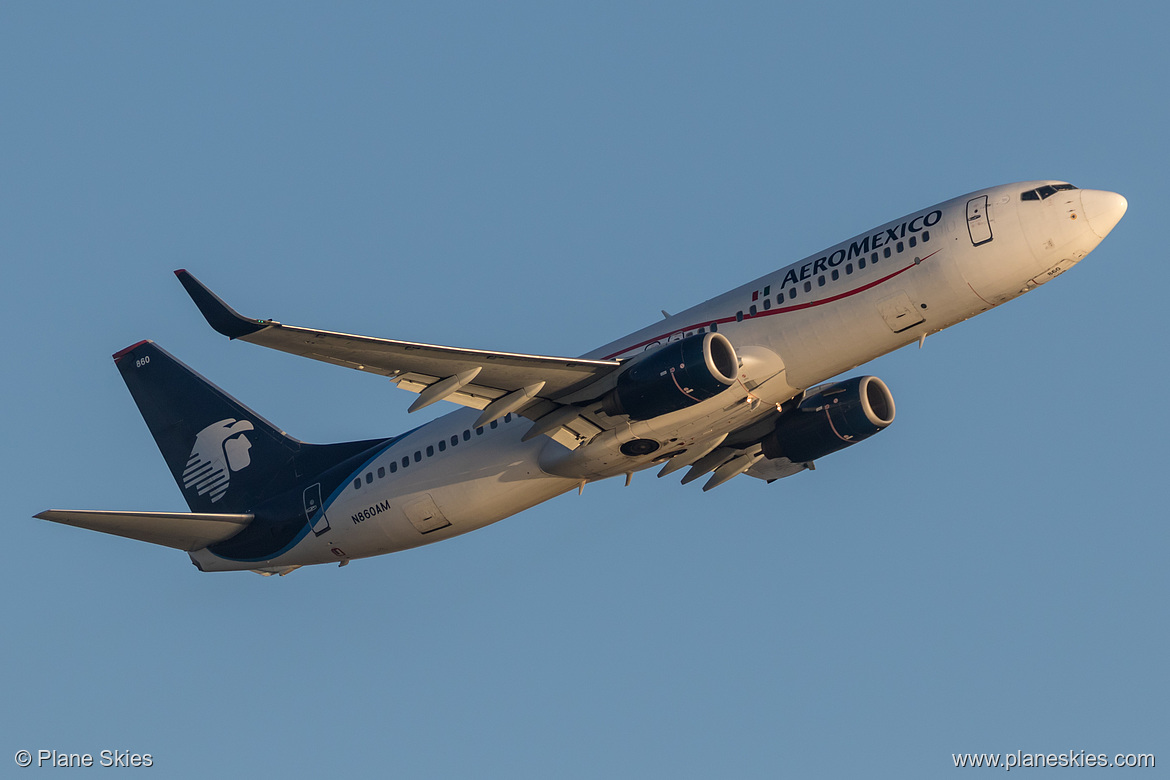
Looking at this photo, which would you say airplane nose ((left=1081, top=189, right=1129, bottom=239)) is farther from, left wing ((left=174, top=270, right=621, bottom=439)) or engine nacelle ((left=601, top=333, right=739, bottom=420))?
left wing ((left=174, top=270, right=621, bottom=439))

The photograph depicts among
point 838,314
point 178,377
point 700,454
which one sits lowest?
point 700,454

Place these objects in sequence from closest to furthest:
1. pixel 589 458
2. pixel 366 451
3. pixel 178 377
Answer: pixel 589 458 < pixel 366 451 < pixel 178 377

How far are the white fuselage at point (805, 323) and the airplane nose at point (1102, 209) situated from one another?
0.05 meters

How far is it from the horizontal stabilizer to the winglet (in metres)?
8.11

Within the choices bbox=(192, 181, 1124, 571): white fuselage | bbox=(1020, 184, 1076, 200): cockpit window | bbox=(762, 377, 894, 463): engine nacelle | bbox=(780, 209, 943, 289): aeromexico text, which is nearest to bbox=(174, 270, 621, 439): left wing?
bbox=(192, 181, 1124, 571): white fuselage

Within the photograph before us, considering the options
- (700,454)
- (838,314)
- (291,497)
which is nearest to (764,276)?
(838,314)

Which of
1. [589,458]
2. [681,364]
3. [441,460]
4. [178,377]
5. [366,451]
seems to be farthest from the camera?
[178,377]

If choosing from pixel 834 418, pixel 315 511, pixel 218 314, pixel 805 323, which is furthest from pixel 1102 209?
pixel 315 511

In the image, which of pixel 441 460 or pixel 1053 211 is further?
pixel 441 460

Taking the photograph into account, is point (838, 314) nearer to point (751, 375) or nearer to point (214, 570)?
point (751, 375)

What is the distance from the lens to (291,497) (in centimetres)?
4300

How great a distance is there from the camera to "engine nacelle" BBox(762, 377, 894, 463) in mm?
40188

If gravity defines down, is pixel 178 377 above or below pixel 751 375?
above

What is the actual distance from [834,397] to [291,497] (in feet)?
58.3
